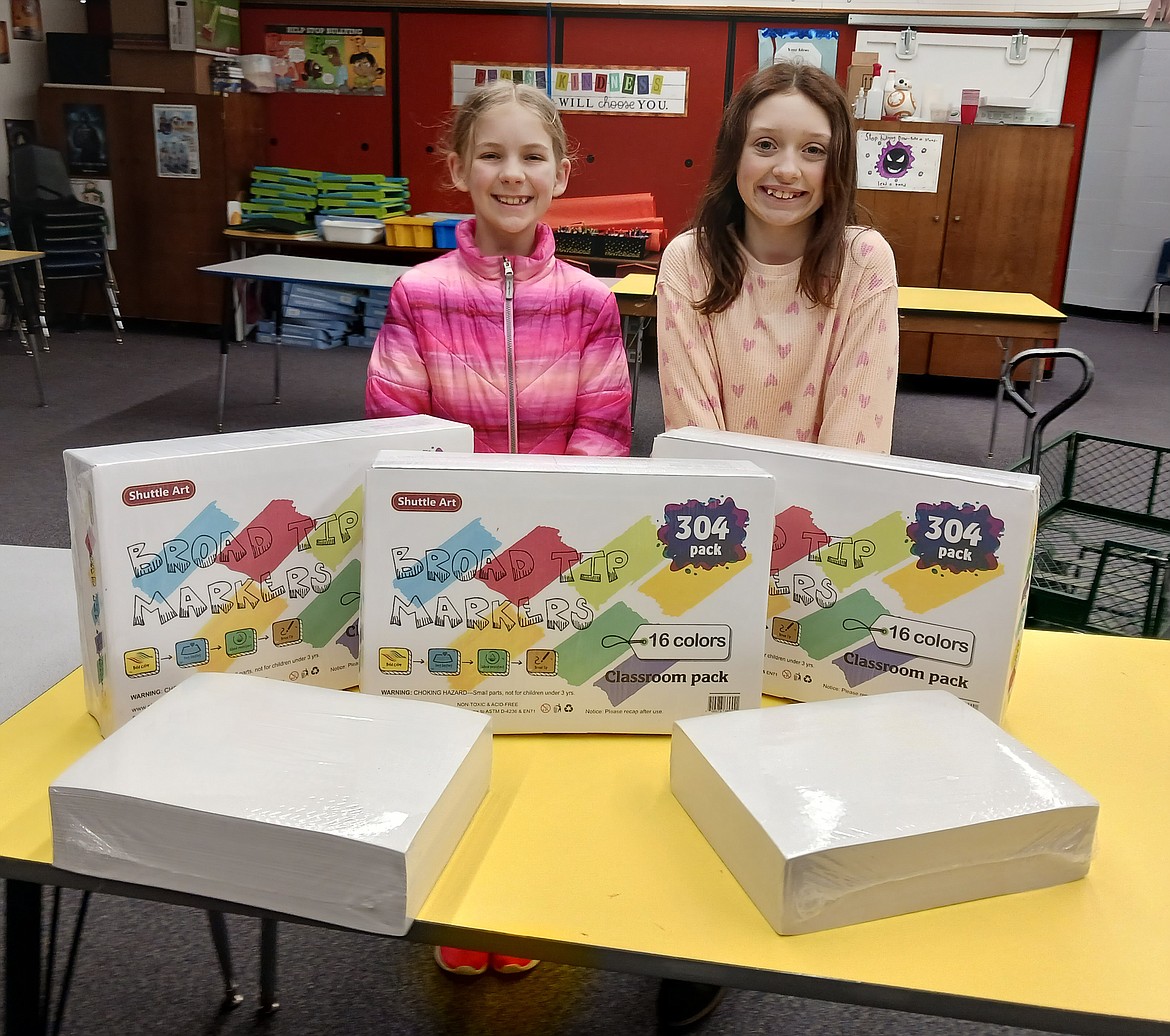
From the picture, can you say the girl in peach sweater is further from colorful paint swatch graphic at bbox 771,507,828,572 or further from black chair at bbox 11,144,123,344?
black chair at bbox 11,144,123,344

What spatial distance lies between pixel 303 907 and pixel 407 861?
0.09m

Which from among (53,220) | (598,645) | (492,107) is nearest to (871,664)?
(598,645)

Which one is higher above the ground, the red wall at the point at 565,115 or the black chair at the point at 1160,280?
the red wall at the point at 565,115

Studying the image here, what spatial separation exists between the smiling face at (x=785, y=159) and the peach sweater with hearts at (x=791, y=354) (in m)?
0.11

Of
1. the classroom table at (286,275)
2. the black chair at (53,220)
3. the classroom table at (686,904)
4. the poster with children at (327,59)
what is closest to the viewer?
the classroom table at (686,904)

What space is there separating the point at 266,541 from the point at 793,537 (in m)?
0.52

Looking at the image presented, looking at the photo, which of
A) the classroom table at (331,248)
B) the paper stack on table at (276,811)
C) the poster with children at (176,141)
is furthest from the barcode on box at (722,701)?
the poster with children at (176,141)

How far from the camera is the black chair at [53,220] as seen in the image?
250 inches

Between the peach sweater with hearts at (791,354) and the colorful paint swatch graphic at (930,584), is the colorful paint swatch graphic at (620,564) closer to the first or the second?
the colorful paint swatch graphic at (930,584)

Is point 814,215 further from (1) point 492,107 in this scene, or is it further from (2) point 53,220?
(2) point 53,220

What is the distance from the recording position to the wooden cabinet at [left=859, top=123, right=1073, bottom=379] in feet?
19.4

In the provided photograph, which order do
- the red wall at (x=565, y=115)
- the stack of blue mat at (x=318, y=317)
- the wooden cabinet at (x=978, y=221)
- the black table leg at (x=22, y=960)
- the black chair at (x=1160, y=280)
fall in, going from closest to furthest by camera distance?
the black table leg at (x=22, y=960) < the wooden cabinet at (x=978, y=221) < the red wall at (x=565, y=115) < the stack of blue mat at (x=318, y=317) < the black chair at (x=1160, y=280)

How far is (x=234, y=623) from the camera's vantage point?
1.04 metres

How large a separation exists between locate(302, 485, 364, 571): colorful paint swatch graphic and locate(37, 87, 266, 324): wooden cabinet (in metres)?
5.96
